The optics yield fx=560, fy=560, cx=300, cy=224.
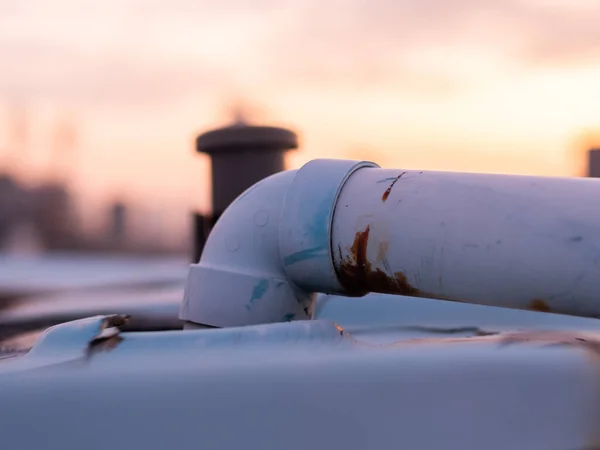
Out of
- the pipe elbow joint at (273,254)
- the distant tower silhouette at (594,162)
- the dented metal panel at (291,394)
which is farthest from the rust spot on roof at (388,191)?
the distant tower silhouette at (594,162)

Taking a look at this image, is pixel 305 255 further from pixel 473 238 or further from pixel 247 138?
pixel 247 138

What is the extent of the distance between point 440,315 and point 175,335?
3.49 feet

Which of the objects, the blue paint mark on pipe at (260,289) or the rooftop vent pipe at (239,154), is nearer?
the blue paint mark on pipe at (260,289)

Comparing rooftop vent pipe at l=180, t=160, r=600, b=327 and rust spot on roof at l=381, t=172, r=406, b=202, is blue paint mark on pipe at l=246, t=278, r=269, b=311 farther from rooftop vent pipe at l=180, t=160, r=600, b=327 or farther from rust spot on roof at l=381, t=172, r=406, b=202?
rust spot on roof at l=381, t=172, r=406, b=202

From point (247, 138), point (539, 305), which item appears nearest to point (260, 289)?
point (539, 305)

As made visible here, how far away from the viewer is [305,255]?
4.34ft

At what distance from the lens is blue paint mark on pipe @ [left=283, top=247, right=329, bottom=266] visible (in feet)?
4.26

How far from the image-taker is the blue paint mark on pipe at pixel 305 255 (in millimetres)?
1298

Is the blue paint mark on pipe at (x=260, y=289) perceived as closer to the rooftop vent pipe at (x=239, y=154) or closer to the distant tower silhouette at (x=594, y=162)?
the rooftop vent pipe at (x=239, y=154)

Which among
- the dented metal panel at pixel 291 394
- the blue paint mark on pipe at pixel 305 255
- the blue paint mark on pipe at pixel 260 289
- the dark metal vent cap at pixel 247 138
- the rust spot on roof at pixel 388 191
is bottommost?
the dented metal panel at pixel 291 394

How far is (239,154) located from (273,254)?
61.1 inches

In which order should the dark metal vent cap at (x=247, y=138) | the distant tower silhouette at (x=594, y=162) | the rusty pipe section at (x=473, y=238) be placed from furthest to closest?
the distant tower silhouette at (x=594, y=162), the dark metal vent cap at (x=247, y=138), the rusty pipe section at (x=473, y=238)

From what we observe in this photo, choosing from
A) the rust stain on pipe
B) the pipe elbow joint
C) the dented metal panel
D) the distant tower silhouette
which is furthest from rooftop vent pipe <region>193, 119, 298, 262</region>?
the distant tower silhouette

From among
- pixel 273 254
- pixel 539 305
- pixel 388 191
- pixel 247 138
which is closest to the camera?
pixel 539 305
